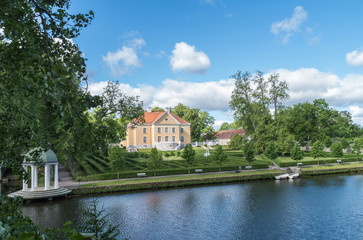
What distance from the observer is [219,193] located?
19.9 m

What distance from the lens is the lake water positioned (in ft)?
38.3

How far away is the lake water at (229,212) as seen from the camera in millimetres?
11672

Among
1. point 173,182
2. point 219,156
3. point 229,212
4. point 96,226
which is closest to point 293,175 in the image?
point 219,156

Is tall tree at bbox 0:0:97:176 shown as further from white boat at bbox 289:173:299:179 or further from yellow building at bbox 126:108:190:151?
yellow building at bbox 126:108:190:151

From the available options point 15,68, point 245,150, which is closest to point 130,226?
point 15,68

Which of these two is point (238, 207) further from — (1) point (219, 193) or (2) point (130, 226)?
(2) point (130, 226)

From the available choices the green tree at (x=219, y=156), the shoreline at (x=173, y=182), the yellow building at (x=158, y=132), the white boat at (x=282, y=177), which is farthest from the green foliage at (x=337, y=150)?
the yellow building at (x=158, y=132)

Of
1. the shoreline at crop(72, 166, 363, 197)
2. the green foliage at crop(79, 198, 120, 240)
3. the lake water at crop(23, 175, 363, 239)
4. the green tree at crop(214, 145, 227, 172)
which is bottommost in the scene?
the lake water at crop(23, 175, 363, 239)

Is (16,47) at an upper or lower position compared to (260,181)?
upper

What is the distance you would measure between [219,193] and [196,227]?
26.0 feet

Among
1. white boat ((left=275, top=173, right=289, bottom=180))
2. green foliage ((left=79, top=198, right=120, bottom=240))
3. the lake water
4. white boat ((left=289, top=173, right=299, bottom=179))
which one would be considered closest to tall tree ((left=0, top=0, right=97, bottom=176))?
green foliage ((left=79, top=198, right=120, bottom=240))

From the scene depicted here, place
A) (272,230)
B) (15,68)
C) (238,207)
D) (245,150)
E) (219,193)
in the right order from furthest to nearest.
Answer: (245,150) → (219,193) → (238,207) → (272,230) → (15,68)

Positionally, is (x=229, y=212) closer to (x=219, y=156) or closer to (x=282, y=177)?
(x=219, y=156)

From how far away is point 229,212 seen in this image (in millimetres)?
14719
